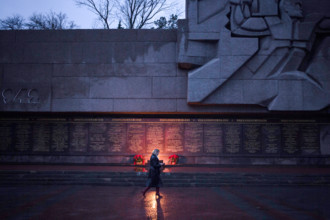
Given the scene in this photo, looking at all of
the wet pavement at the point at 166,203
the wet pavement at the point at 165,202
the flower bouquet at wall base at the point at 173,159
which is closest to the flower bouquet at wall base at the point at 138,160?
the flower bouquet at wall base at the point at 173,159

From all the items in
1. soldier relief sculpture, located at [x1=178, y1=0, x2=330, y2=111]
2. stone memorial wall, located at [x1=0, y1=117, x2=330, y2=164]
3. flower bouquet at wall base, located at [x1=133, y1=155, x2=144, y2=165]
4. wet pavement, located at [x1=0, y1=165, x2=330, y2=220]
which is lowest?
wet pavement, located at [x1=0, y1=165, x2=330, y2=220]

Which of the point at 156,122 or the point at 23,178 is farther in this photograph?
the point at 156,122

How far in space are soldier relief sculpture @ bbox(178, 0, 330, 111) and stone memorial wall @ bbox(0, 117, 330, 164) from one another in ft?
6.66

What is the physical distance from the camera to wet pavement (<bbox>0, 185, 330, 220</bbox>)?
23.3ft

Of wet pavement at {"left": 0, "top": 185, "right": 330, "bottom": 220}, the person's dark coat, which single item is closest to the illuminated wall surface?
wet pavement at {"left": 0, "top": 185, "right": 330, "bottom": 220}

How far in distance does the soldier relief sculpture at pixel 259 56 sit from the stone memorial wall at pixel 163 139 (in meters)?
2.03

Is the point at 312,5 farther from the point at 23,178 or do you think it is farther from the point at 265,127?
the point at 23,178

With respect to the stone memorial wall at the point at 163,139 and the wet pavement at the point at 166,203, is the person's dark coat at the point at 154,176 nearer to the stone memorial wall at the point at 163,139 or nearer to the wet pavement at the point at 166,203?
→ the wet pavement at the point at 166,203

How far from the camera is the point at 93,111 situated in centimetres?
1499

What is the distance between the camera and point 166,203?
844 centimetres

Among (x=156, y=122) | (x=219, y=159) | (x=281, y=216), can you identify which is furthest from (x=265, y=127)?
(x=281, y=216)

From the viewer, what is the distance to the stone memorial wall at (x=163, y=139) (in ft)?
51.1

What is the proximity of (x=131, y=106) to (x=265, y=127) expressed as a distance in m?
7.73

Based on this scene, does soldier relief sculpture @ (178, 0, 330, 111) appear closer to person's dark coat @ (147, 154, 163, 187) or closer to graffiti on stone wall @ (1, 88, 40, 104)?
person's dark coat @ (147, 154, 163, 187)
